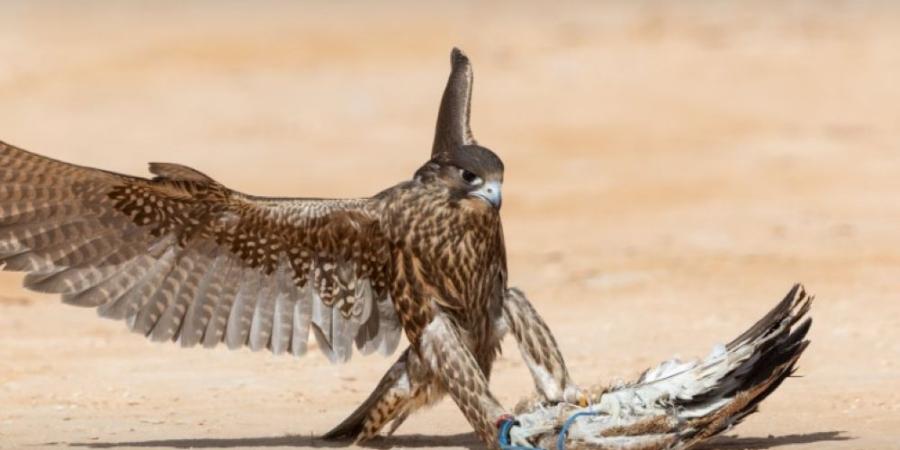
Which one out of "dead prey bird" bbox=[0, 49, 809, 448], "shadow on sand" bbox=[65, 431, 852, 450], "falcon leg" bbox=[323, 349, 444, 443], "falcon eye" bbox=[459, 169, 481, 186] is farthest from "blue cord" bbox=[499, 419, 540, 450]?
"falcon eye" bbox=[459, 169, 481, 186]

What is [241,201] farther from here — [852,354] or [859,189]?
[859,189]

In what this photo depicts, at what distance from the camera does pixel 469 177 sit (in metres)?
7.41

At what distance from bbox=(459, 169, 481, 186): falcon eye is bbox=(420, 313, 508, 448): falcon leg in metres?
0.58

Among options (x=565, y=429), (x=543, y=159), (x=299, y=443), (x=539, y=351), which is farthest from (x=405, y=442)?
(x=543, y=159)

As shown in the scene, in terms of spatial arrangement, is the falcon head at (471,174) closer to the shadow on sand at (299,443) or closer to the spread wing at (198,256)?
the spread wing at (198,256)

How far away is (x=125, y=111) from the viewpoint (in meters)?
25.1

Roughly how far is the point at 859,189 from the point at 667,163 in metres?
2.82

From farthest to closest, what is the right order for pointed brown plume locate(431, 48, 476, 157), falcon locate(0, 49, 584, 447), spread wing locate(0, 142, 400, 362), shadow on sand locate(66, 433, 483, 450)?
1. pointed brown plume locate(431, 48, 476, 157)
2. shadow on sand locate(66, 433, 483, 450)
3. spread wing locate(0, 142, 400, 362)
4. falcon locate(0, 49, 584, 447)

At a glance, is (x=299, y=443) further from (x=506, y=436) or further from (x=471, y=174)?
(x=471, y=174)

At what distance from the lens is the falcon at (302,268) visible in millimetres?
7594

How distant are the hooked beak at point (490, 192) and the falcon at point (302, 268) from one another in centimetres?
4

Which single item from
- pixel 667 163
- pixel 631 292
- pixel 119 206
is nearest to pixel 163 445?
pixel 119 206

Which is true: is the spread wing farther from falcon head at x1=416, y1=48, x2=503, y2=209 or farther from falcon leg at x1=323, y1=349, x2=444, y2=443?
falcon head at x1=416, y1=48, x2=503, y2=209

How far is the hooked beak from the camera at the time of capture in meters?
7.37
